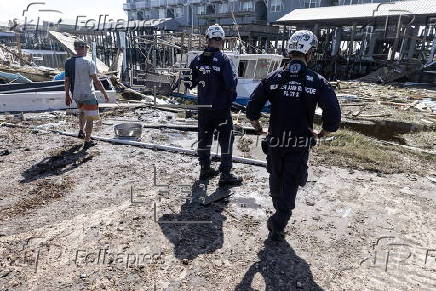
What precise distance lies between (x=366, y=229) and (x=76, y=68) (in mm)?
5305

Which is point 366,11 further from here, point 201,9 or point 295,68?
point 201,9

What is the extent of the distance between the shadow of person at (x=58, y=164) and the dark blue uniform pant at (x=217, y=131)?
2.19 m

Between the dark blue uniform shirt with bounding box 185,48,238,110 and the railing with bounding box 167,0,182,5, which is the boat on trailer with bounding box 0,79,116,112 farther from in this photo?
the railing with bounding box 167,0,182,5

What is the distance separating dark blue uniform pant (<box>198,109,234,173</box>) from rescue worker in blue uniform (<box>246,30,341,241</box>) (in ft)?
4.21

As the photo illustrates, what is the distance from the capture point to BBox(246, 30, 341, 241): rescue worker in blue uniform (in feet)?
10.5

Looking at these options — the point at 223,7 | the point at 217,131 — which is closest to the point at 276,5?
the point at 223,7

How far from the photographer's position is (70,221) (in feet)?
12.5

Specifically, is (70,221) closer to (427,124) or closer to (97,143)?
(97,143)

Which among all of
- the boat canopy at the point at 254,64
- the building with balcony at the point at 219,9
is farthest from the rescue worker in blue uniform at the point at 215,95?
the building with balcony at the point at 219,9

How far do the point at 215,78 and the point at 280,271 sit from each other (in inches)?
106

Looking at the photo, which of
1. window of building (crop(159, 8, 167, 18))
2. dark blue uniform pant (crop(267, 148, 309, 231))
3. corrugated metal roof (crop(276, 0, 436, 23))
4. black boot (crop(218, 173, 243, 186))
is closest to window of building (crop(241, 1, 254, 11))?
corrugated metal roof (crop(276, 0, 436, 23))

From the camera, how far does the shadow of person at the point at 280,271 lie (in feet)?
9.64

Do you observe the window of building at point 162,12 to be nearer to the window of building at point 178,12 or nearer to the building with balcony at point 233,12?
the building with balcony at point 233,12

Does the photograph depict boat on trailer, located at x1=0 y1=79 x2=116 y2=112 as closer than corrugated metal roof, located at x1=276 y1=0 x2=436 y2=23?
Yes
